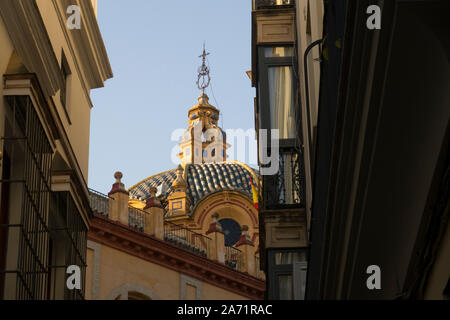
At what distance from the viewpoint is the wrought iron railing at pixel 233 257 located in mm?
39312

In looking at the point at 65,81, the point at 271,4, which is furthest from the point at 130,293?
the point at 65,81

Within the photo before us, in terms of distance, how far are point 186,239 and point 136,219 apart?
288 cm

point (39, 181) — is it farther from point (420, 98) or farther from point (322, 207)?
point (420, 98)

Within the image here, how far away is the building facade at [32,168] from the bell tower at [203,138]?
5123cm

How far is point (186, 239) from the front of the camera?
3719 cm

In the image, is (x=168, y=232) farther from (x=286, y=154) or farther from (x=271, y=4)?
(x=286, y=154)

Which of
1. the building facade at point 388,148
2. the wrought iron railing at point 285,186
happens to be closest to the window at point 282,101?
the wrought iron railing at point 285,186

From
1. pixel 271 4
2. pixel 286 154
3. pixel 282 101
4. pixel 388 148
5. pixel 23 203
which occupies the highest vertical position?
pixel 271 4

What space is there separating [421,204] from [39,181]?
16.0ft

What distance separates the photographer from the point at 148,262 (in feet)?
113

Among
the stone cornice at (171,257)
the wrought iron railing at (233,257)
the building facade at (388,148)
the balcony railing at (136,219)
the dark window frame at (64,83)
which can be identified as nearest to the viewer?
the building facade at (388,148)

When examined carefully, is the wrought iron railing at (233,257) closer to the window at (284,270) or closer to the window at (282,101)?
the window at (282,101)
